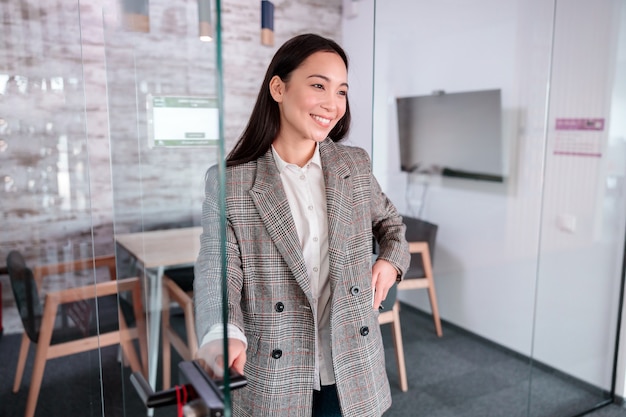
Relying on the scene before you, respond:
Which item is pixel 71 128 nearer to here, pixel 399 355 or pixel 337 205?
pixel 337 205

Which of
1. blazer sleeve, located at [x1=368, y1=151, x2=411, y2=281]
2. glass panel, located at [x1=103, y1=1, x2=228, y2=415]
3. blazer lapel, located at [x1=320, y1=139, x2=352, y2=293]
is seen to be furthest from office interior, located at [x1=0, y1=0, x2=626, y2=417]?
blazer sleeve, located at [x1=368, y1=151, x2=411, y2=281]

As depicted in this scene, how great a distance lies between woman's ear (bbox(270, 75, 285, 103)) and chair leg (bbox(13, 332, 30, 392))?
4.29 ft

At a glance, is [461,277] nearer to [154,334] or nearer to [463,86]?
[463,86]

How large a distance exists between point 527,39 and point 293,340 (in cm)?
233

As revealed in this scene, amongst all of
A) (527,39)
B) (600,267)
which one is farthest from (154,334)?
(527,39)

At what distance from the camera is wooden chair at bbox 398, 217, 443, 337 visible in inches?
119

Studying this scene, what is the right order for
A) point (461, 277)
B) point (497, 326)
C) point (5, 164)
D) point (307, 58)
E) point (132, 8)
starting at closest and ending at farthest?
1. point (132, 8)
2. point (307, 58)
3. point (5, 164)
4. point (497, 326)
5. point (461, 277)

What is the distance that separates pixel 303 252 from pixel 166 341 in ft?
1.27

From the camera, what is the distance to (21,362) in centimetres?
177

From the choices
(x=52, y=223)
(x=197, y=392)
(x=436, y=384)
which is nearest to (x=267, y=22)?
(x=52, y=223)

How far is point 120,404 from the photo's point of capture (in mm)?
1412

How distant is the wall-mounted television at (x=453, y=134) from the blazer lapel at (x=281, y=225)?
2.22 metres

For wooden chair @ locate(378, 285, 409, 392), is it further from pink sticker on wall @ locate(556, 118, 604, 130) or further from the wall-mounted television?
pink sticker on wall @ locate(556, 118, 604, 130)

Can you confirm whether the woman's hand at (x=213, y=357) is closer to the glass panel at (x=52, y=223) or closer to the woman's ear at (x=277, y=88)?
the woman's ear at (x=277, y=88)
